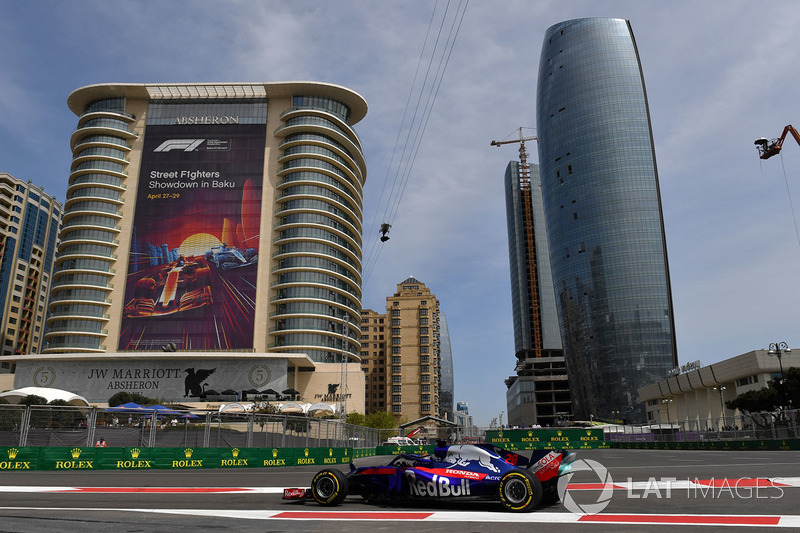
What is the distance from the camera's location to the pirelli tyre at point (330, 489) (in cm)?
1202

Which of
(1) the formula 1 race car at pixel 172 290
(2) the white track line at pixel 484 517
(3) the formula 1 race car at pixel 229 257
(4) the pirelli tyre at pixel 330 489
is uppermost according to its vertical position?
(3) the formula 1 race car at pixel 229 257

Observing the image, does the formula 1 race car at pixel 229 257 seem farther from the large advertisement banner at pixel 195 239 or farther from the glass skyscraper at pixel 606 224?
the glass skyscraper at pixel 606 224

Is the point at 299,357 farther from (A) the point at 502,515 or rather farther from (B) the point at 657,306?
(B) the point at 657,306

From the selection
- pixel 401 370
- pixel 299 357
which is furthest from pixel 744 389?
pixel 401 370

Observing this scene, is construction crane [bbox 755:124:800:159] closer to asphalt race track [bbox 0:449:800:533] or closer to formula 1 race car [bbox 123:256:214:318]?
asphalt race track [bbox 0:449:800:533]

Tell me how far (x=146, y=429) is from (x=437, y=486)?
70.6 feet

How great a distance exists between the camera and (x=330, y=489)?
12.1 m

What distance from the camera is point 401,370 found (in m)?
160

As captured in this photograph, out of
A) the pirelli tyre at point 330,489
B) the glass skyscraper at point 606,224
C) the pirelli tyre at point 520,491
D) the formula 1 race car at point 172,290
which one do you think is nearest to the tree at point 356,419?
the formula 1 race car at point 172,290

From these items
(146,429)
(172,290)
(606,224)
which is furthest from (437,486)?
(606,224)

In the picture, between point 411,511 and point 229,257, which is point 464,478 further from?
point 229,257

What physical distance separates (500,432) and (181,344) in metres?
56.2

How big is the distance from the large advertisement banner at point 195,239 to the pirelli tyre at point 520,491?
8830cm

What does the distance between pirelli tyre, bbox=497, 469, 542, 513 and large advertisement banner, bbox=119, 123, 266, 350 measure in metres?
88.3
